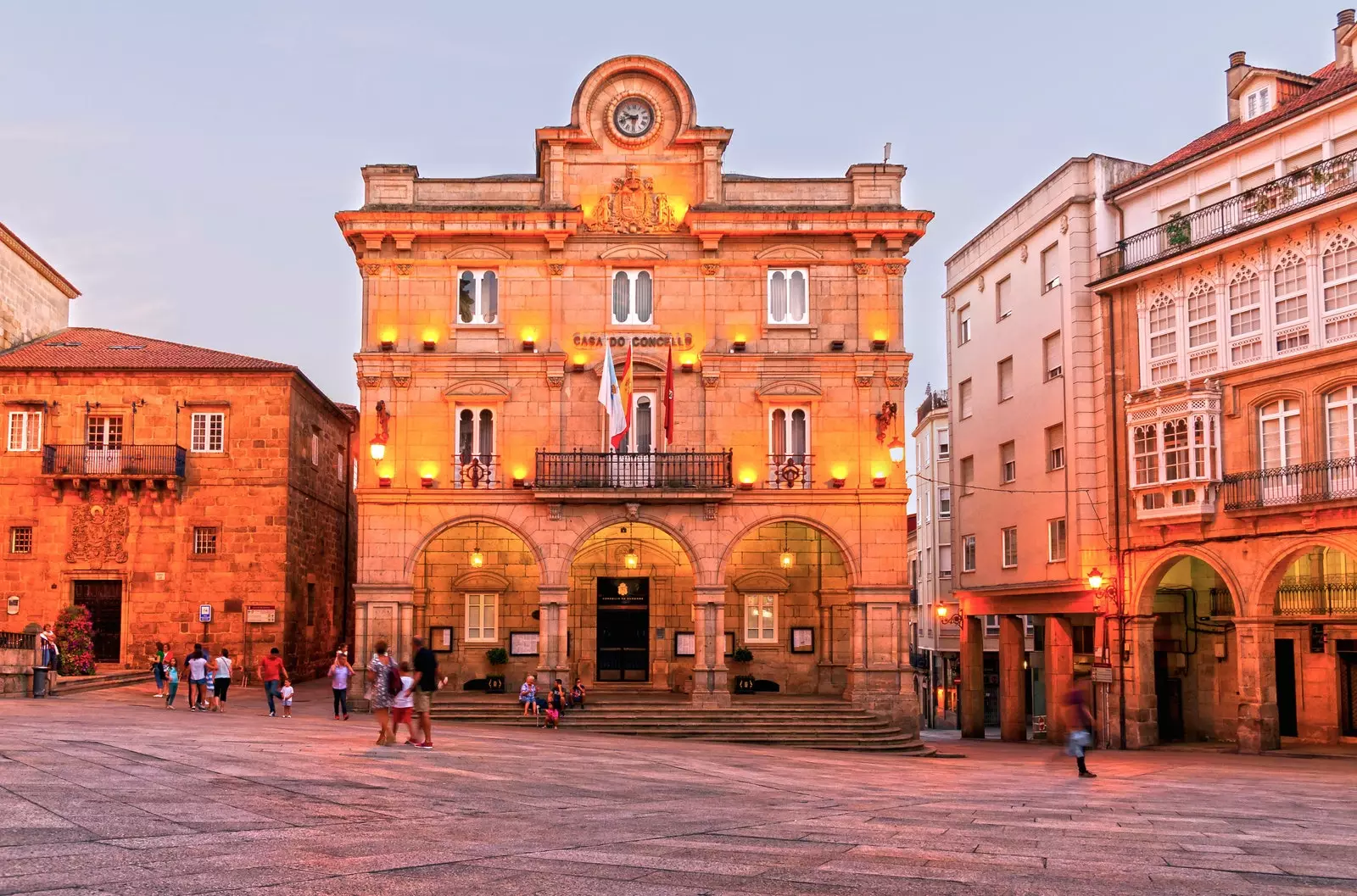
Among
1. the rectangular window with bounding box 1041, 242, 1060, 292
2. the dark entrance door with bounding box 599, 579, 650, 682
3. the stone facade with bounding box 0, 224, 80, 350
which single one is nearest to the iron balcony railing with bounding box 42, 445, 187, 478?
the stone facade with bounding box 0, 224, 80, 350

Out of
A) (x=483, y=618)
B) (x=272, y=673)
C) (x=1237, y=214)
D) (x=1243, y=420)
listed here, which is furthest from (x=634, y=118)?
(x=1243, y=420)

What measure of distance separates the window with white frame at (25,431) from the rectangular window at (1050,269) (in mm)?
30036

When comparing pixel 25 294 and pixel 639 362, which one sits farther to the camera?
pixel 25 294

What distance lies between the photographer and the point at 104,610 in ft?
130

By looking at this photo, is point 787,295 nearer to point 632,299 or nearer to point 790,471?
point 632,299

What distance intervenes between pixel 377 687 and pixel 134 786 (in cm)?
602

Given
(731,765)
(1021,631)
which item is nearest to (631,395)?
(731,765)

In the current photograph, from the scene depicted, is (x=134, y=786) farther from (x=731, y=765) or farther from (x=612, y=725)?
(x=612, y=725)

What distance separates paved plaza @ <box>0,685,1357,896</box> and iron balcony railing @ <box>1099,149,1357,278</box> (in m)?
12.9

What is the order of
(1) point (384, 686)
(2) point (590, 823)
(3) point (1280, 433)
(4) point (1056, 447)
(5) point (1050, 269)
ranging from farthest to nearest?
(5) point (1050, 269)
(4) point (1056, 447)
(3) point (1280, 433)
(1) point (384, 686)
(2) point (590, 823)

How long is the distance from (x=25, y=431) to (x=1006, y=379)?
2985 cm

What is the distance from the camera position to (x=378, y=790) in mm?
15516

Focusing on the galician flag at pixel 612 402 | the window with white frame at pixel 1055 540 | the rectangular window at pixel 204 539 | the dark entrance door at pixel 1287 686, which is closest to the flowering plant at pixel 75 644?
the rectangular window at pixel 204 539

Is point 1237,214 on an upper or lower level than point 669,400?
upper
